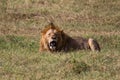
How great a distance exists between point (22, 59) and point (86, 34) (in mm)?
5842

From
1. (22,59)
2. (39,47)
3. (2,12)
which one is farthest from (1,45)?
(2,12)

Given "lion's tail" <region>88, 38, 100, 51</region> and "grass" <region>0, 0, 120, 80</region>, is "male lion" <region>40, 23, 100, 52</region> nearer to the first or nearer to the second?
"lion's tail" <region>88, 38, 100, 51</region>

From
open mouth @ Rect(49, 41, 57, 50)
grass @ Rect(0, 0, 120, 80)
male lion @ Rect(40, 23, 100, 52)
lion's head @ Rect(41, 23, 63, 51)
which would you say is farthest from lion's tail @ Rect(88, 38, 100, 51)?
open mouth @ Rect(49, 41, 57, 50)

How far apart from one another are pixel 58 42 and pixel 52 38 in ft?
0.87

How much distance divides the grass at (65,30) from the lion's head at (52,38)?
415mm

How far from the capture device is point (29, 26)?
60.1 feet

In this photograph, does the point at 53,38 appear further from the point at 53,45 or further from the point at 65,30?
the point at 65,30

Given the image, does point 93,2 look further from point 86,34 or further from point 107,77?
point 107,77

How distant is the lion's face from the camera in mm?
12672

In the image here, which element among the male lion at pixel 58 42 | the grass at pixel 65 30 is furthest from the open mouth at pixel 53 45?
the grass at pixel 65 30

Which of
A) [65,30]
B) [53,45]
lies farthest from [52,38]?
[65,30]

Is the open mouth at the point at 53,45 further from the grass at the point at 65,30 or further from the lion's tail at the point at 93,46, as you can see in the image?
the lion's tail at the point at 93,46

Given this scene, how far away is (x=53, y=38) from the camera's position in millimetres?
12672

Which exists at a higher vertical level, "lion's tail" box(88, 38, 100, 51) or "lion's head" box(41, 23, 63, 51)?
"lion's head" box(41, 23, 63, 51)
